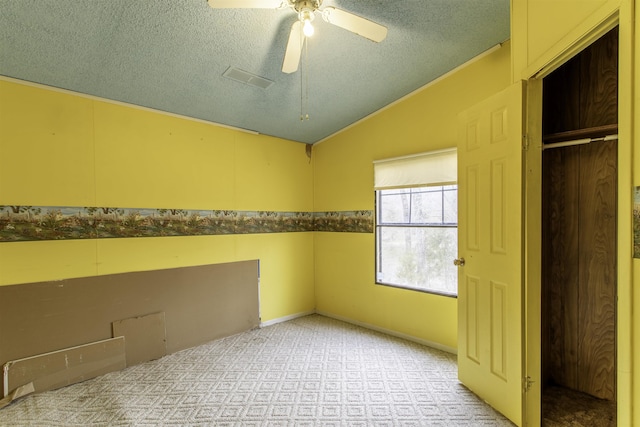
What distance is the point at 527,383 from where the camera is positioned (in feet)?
6.23

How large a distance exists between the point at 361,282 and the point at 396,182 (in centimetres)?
131

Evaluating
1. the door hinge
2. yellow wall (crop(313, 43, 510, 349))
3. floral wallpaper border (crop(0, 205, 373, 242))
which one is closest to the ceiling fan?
yellow wall (crop(313, 43, 510, 349))

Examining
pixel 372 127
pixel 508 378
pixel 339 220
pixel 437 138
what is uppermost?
pixel 372 127

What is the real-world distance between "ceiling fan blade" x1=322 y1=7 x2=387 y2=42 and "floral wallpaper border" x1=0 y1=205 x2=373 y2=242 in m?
2.15

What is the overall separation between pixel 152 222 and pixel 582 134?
12.0 ft

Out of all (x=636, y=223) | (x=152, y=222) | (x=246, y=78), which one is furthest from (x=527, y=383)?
(x=152, y=222)

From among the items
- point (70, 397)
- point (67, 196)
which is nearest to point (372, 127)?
point (67, 196)

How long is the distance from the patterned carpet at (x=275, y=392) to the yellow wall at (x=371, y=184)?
36 cm

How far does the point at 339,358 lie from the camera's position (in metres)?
2.97

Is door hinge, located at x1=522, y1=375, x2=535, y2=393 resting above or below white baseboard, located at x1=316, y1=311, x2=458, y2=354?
above

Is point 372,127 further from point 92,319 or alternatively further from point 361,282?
point 92,319

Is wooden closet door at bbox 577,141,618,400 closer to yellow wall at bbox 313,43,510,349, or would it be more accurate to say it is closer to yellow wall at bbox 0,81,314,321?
yellow wall at bbox 313,43,510,349

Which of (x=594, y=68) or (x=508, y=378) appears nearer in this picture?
(x=508, y=378)

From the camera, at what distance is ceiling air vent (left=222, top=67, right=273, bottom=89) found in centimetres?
254
